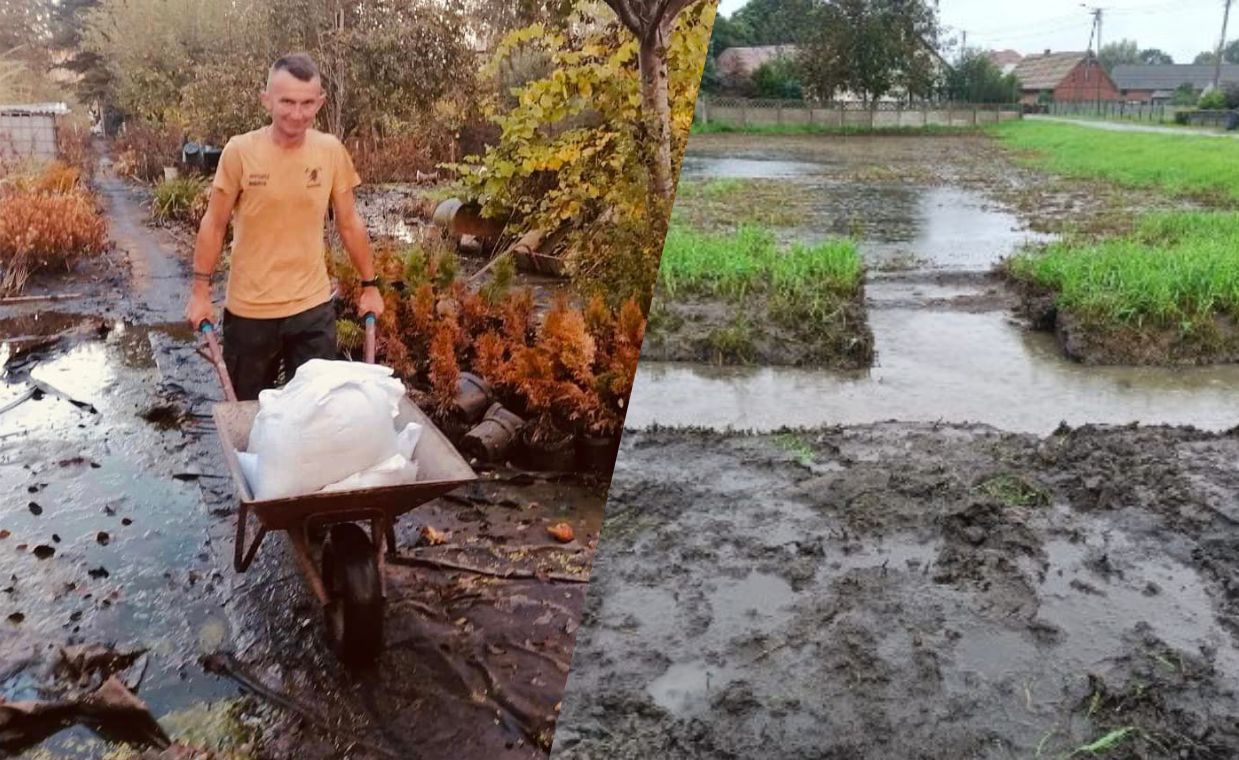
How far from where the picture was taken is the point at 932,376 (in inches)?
123

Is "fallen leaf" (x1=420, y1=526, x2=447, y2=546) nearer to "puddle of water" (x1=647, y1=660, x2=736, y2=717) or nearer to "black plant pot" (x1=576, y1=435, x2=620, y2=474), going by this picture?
"black plant pot" (x1=576, y1=435, x2=620, y2=474)

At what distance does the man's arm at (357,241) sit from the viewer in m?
1.37

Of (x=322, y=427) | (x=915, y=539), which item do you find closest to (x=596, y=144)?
(x=322, y=427)

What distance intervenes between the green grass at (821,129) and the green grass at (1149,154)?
266mm

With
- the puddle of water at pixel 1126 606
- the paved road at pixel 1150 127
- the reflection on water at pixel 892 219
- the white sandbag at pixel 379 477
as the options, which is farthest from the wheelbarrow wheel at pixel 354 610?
the paved road at pixel 1150 127

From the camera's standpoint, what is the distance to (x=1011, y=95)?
3176mm

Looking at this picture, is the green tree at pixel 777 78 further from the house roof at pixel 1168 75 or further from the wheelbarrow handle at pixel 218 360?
the wheelbarrow handle at pixel 218 360

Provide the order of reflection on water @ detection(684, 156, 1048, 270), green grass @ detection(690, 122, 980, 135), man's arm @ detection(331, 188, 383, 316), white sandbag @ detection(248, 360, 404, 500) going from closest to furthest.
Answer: white sandbag @ detection(248, 360, 404, 500), man's arm @ detection(331, 188, 383, 316), green grass @ detection(690, 122, 980, 135), reflection on water @ detection(684, 156, 1048, 270)

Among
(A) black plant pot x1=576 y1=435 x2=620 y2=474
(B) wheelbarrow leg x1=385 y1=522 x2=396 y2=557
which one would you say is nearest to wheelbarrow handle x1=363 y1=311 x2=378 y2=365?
(B) wheelbarrow leg x1=385 y1=522 x2=396 y2=557

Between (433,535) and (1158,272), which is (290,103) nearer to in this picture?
(433,535)

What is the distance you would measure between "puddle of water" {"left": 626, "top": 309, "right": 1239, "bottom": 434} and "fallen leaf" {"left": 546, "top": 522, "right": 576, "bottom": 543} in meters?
1.28

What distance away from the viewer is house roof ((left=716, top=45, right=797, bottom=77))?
8.15ft

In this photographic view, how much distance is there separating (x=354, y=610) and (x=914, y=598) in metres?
1.23

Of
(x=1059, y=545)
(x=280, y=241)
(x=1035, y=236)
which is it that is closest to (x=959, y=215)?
(x=1035, y=236)
